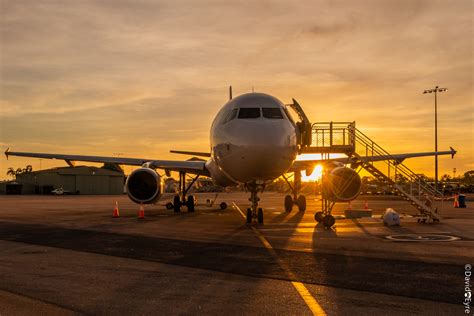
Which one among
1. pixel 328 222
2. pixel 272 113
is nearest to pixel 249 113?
pixel 272 113

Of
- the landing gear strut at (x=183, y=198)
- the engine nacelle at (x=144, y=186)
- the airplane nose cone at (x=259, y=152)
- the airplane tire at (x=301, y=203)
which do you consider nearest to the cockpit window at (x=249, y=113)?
the airplane nose cone at (x=259, y=152)

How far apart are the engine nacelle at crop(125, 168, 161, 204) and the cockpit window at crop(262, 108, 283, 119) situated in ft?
24.5

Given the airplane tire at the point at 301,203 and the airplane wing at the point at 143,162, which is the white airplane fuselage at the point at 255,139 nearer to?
the airplane wing at the point at 143,162

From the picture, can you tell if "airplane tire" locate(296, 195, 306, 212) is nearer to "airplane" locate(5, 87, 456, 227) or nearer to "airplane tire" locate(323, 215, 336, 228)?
"airplane" locate(5, 87, 456, 227)

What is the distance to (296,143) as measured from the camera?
59.8ft

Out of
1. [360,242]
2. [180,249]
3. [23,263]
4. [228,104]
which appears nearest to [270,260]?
[180,249]

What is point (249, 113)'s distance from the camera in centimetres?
1769

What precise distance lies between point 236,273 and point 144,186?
14638 mm

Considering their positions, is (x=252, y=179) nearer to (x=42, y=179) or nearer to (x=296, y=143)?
(x=296, y=143)

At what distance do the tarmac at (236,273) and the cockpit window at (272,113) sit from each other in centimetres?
395

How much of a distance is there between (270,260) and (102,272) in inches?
130

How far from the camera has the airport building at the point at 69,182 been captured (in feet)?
327

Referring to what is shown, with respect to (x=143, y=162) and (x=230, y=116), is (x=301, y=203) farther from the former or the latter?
(x=230, y=116)

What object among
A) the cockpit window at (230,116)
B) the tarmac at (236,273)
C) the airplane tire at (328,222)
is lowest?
the tarmac at (236,273)
